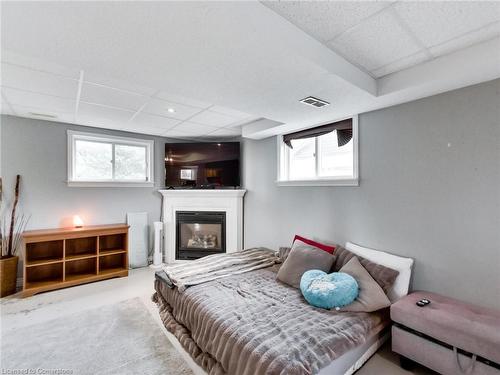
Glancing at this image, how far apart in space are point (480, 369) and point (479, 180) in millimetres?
1330

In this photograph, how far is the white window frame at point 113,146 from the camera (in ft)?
12.2

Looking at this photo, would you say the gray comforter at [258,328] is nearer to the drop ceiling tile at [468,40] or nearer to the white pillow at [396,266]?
Result: the white pillow at [396,266]

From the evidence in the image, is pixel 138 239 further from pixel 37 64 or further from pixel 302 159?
pixel 302 159

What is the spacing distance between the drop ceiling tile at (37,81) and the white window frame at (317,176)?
2638 millimetres

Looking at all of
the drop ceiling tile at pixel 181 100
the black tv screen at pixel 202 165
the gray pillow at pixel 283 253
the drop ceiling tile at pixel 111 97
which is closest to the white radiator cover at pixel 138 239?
the black tv screen at pixel 202 165

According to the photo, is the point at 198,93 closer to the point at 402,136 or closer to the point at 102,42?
the point at 102,42

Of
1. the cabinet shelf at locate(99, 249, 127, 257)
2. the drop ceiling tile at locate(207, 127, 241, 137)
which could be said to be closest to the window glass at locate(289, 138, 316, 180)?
the drop ceiling tile at locate(207, 127, 241, 137)

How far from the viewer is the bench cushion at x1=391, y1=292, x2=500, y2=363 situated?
4.84 ft

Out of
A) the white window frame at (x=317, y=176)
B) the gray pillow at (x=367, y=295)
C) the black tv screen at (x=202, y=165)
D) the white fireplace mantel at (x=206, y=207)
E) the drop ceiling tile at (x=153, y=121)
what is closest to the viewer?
the gray pillow at (x=367, y=295)

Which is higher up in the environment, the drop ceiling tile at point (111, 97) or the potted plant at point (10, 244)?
the drop ceiling tile at point (111, 97)

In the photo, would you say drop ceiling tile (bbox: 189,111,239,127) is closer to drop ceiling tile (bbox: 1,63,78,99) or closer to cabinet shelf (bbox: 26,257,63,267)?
A: drop ceiling tile (bbox: 1,63,78,99)

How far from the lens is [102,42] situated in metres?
1.38

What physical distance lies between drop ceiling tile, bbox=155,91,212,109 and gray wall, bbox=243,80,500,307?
1.90 m

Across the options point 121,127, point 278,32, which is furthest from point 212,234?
point 278,32
